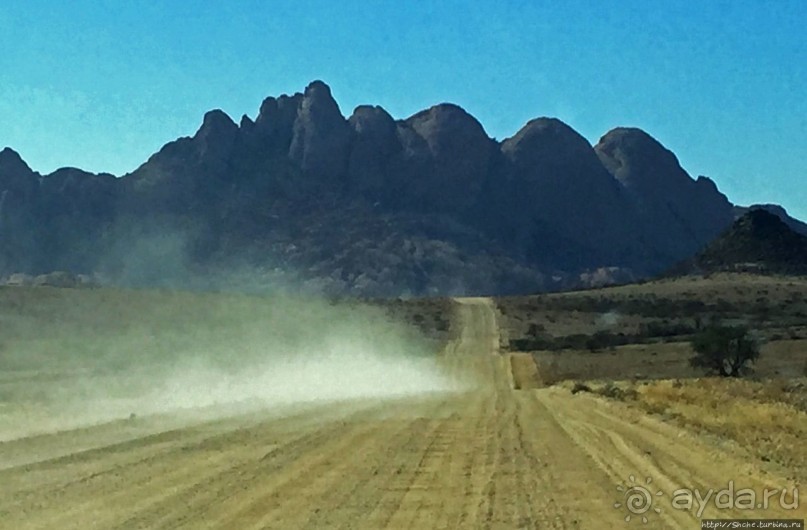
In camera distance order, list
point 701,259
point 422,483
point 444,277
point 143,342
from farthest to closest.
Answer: point 444,277 → point 701,259 → point 143,342 → point 422,483

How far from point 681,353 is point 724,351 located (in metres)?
8.85

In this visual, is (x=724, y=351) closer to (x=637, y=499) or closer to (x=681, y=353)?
(x=681, y=353)

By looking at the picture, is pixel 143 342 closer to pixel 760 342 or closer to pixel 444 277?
pixel 760 342

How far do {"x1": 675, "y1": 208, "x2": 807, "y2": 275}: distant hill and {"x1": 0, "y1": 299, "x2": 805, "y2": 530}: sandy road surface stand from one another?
367ft

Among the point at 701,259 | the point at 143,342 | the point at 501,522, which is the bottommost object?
the point at 501,522

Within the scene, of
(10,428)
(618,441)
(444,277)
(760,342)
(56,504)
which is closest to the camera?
(56,504)

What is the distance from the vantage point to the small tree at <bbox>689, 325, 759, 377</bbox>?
2040 inches

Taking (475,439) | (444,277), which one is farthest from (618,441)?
(444,277)

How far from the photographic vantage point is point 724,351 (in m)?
51.8

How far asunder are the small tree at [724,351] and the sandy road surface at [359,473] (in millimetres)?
27997

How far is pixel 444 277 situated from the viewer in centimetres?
18112

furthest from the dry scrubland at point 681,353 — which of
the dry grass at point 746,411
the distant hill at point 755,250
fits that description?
the distant hill at point 755,250

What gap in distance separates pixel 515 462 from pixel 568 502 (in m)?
3.85

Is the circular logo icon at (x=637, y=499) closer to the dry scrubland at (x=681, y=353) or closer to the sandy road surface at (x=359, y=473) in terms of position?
the sandy road surface at (x=359, y=473)
